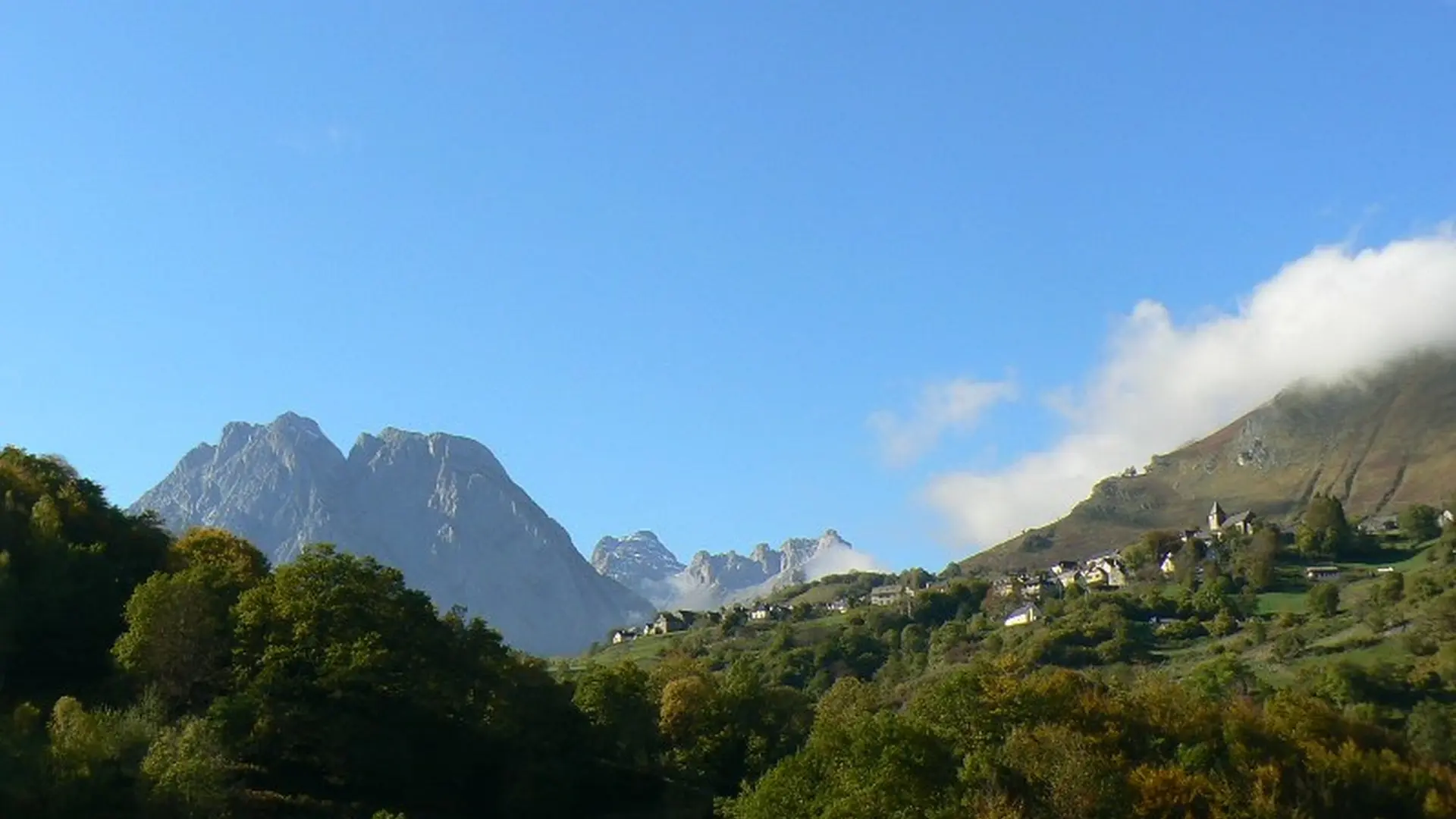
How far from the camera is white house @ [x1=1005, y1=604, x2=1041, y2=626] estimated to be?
557 feet

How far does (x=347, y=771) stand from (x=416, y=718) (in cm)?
529

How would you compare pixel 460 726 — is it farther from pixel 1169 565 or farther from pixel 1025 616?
pixel 1169 565

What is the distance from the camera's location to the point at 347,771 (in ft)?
180

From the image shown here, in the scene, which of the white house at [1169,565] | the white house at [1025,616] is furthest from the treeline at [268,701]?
the white house at [1169,565]

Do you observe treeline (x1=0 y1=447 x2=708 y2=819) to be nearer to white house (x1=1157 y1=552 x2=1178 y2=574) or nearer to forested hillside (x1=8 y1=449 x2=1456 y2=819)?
forested hillside (x1=8 y1=449 x2=1456 y2=819)

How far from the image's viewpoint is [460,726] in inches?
2470

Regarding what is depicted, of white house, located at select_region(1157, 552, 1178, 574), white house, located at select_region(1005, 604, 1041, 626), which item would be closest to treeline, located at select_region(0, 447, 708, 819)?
white house, located at select_region(1005, 604, 1041, 626)

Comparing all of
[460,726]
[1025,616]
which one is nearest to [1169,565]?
[1025,616]

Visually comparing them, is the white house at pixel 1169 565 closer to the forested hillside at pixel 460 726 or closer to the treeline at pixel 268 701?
the forested hillside at pixel 460 726

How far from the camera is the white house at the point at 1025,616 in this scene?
16988cm

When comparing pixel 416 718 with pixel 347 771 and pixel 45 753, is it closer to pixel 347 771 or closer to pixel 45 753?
pixel 347 771

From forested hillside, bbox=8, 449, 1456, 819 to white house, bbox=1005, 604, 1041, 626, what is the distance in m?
79.3

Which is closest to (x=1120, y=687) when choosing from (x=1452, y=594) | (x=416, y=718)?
(x=416, y=718)

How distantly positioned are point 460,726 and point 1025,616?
124208 millimetres
